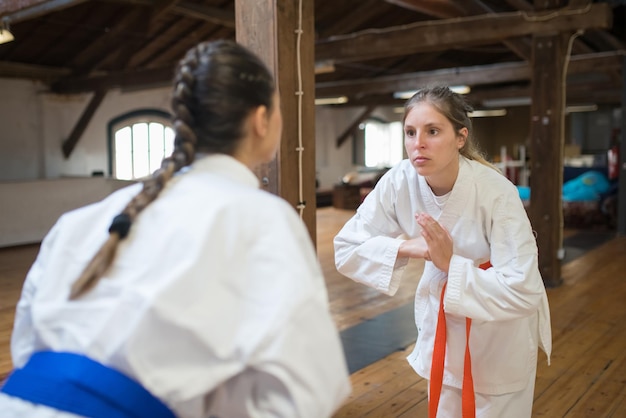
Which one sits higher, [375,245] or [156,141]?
[156,141]

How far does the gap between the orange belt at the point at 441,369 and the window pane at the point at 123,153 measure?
984cm

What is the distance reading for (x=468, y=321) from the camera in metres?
1.77

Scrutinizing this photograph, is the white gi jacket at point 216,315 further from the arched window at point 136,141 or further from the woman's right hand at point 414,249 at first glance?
the arched window at point 136,141

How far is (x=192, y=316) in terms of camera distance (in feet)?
2.76

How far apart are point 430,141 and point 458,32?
16.3 ft

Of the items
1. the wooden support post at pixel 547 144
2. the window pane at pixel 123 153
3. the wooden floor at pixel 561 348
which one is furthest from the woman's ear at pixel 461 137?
the window pane at pixel 123 153

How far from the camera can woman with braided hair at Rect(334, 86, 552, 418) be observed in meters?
1.60

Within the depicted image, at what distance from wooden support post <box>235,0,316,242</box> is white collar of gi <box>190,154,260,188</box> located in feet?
3.92

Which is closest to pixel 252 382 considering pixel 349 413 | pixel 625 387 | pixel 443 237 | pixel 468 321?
pixel 443 237

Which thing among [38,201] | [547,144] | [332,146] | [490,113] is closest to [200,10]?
[38,201]

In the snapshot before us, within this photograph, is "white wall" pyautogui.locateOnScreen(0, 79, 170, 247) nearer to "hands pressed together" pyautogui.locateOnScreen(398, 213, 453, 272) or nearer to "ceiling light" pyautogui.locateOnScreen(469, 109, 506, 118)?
"hands pressed together" pyautogui.locateOnScreen(398, 213, 453, 272)

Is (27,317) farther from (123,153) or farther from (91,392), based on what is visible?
(123,153)

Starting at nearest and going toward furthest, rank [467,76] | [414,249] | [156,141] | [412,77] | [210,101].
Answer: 1. [210,101]
2. [414,249]
3. [467,76]
4. [412,77]
5. [156,141]

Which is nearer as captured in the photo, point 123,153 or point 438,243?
point 438,243
